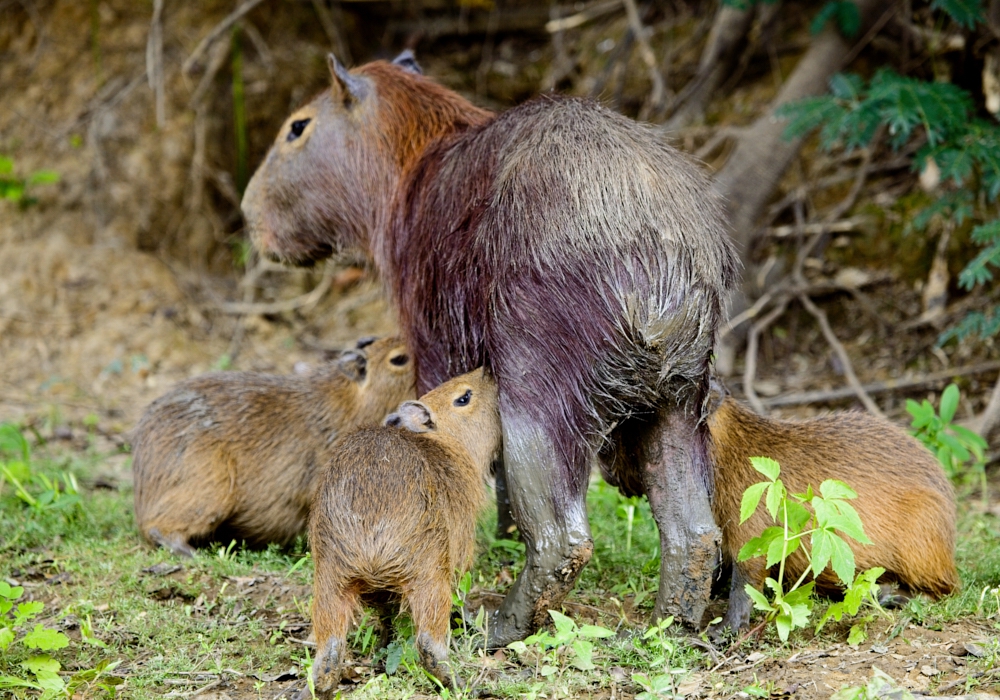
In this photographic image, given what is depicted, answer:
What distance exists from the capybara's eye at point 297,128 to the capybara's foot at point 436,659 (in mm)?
2849

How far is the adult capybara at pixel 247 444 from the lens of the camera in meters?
4.87

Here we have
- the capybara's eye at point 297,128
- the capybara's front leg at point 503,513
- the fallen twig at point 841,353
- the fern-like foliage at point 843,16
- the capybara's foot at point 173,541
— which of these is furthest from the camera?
the fern-like foliage at point 843,16

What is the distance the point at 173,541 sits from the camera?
483 centimetres

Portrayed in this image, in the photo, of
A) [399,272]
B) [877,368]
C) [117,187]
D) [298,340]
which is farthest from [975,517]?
[117,187]

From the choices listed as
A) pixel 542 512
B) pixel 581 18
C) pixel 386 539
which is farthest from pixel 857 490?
pixel 581 18

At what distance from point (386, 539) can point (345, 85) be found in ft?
8.28

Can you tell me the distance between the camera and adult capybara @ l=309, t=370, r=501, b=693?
11.3 feet

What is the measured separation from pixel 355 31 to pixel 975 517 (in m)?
6.76

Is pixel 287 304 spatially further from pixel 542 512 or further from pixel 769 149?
pixel 542 512

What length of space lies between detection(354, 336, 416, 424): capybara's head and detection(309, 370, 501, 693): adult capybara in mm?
1328

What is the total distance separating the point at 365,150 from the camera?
5.08 meters

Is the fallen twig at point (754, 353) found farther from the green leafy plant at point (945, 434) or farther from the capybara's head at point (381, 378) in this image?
the capybara's head at point (381, 378)

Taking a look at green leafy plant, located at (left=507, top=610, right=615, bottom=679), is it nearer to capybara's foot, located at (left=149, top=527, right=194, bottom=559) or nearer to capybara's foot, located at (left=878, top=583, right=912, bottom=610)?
capybara's foot, located at (left=878, top=583, right=912, bottom=610)

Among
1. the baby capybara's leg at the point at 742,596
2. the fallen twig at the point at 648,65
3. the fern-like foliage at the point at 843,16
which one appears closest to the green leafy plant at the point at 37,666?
the baby capybara's leg at the point at 742,596
